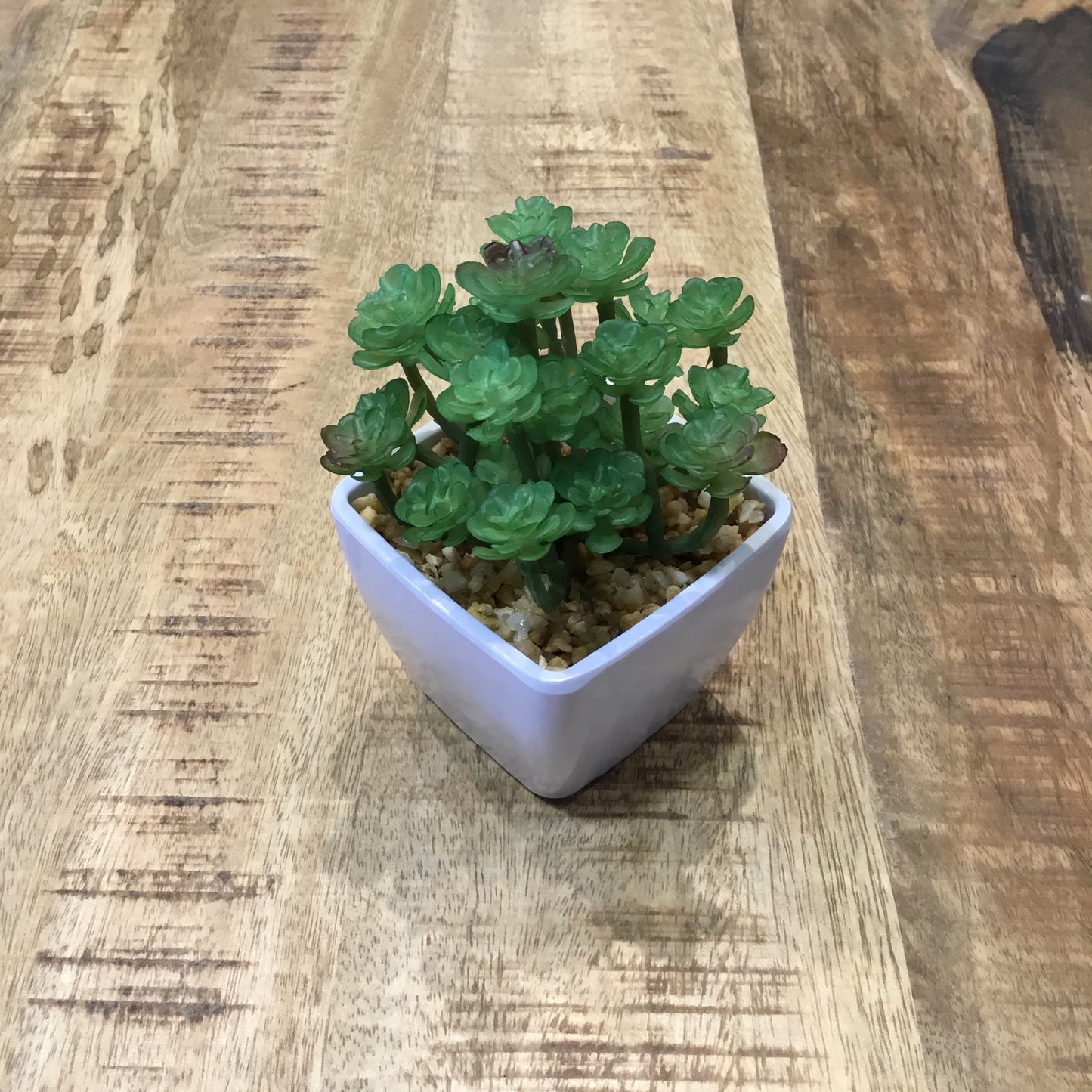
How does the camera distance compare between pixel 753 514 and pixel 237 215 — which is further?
pixel 237 215

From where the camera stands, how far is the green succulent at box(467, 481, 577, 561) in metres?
0.33

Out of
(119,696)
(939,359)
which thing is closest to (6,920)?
(119,696)

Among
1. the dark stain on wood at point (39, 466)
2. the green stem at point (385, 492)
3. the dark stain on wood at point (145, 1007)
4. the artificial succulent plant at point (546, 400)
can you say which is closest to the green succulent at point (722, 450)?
the artificial succulent plant at point (546, 400)

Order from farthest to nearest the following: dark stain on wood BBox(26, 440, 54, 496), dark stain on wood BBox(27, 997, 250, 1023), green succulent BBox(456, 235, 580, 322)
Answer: dark stain on wood BBox(26, 440, 54, 496) < dark stain on wood BBox(27, 997, 250, 1023) < green succulent BBox(456, 235, 580, 322)

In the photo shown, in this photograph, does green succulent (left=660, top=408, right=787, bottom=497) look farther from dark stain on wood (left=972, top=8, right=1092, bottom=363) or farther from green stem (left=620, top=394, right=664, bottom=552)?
dark stain on wood (left=972, top=8, right=1092, bottom=363)

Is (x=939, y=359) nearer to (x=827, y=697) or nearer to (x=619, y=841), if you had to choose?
(x=827, y=697)

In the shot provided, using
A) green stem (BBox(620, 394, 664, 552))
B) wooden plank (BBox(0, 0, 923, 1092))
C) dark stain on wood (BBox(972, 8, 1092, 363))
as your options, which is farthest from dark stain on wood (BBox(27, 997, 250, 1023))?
dark stain on wood (BBox(972, 8, 1092, 363))

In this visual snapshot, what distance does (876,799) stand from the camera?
0.48m

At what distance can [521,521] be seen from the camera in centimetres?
33

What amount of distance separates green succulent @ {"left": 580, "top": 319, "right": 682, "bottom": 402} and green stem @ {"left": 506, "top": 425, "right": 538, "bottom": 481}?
33 millimetres

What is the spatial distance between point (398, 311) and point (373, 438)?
45 millimetres

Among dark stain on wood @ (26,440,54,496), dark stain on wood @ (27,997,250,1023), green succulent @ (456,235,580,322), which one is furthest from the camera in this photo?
dark stain on wood @ (26,440,54,496)

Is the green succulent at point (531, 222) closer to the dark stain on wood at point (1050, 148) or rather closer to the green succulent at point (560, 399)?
the green succulent at point (560, 399)

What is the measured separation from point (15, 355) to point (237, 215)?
0.61ft
